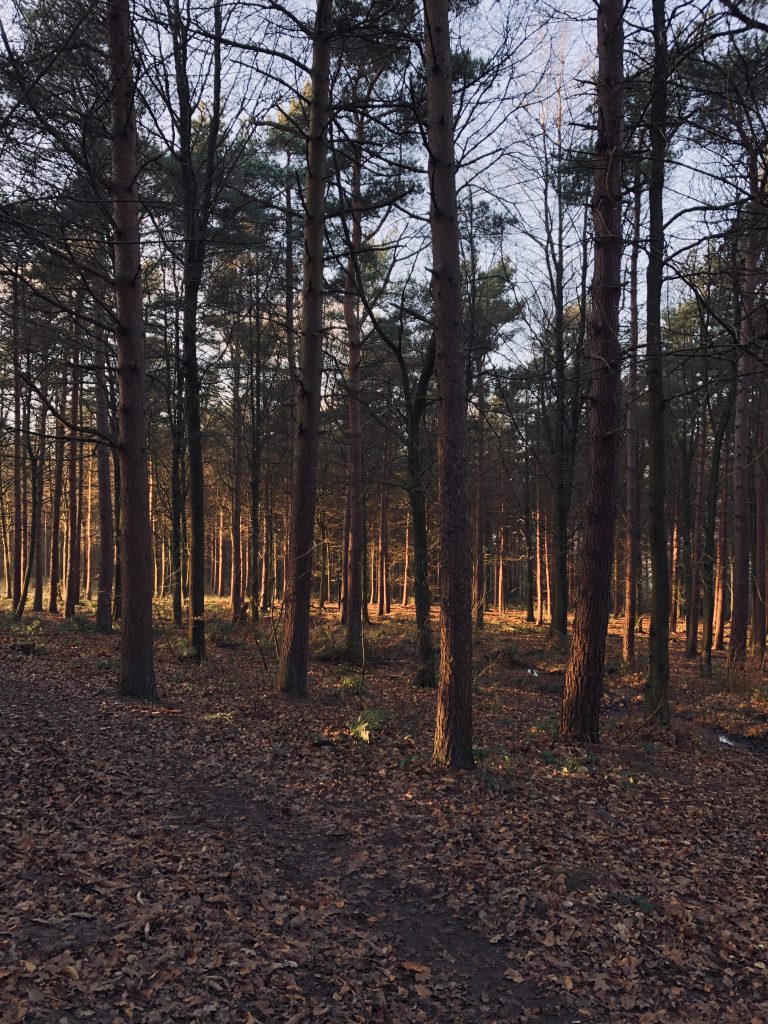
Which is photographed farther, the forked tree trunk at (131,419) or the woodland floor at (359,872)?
the forked tree trunk at (131,419)

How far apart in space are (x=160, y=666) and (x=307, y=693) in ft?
12.9

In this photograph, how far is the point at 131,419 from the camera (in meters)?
8.62

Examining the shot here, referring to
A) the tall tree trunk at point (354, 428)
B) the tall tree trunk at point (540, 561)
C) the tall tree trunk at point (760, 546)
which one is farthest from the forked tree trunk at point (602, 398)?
the tall tree trunk at point (540, 561)

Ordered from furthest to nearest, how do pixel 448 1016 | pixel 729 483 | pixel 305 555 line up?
pixel 729 483 → pixel 305 555 → pixel 448 1016

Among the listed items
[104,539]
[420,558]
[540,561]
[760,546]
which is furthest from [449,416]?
[540,561]

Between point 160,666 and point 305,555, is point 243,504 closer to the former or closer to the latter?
point 160,666

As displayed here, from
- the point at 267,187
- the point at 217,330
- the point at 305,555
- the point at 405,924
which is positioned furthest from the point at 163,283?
the point at 405,924

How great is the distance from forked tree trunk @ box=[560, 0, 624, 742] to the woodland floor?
1.34m

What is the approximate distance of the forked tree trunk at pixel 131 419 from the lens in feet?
27.5

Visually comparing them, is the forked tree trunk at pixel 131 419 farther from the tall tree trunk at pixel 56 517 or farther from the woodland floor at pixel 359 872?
the tall tree trunk at pixel 56 517

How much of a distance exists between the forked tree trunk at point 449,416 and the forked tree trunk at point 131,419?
406cm

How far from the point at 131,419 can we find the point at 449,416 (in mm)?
4511

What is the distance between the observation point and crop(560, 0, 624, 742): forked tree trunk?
24.9 feet

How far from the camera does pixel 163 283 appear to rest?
17.2 m
